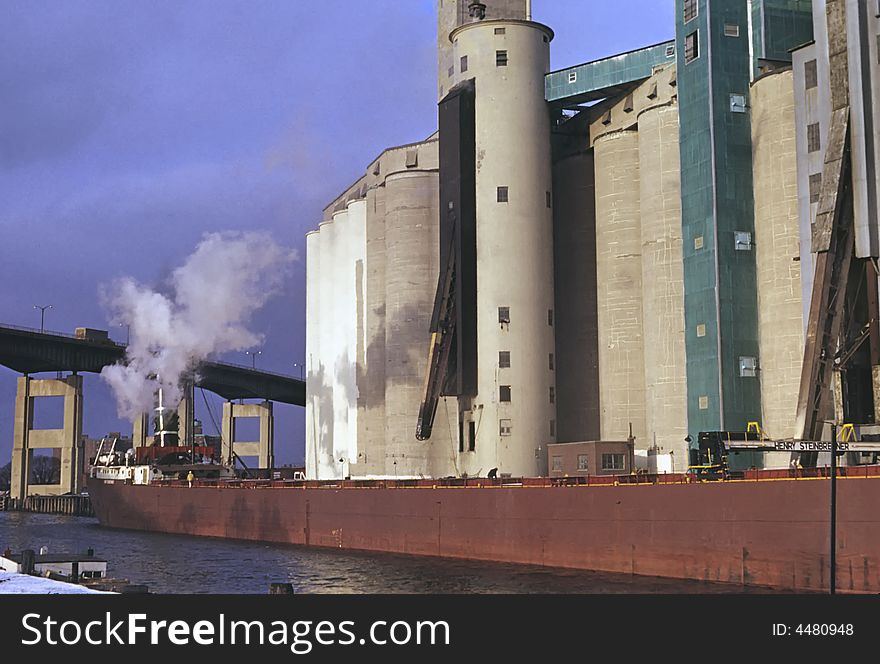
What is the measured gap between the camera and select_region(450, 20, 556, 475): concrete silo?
204 feet

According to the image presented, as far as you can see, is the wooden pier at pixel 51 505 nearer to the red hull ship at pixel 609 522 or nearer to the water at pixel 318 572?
the water at pixel 318 572

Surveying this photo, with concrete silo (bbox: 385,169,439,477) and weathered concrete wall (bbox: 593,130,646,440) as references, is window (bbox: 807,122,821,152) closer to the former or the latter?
weathered concrete wall (bbox: 593,130,646,440)

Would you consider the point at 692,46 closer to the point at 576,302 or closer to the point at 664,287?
the point at 664,287

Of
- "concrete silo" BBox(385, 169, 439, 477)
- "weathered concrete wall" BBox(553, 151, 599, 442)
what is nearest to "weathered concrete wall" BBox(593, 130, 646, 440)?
"weathered concrete wall" BBox(553, 151, 599, 442)

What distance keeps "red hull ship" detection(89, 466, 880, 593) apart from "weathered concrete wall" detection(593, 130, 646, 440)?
10376 mm

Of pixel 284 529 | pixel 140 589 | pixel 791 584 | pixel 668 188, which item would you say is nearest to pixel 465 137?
pixel 668 188

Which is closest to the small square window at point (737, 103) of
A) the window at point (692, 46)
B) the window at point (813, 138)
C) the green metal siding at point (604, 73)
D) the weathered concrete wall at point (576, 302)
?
the window at point (692, 46)

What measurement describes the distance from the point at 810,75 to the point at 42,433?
102m

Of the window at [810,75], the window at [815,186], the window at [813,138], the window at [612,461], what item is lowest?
the window at [612,461]

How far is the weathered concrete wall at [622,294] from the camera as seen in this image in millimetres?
60219

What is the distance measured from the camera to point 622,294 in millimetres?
60344

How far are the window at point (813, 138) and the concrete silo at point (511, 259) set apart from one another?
61.5 feet

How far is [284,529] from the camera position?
67438mm
